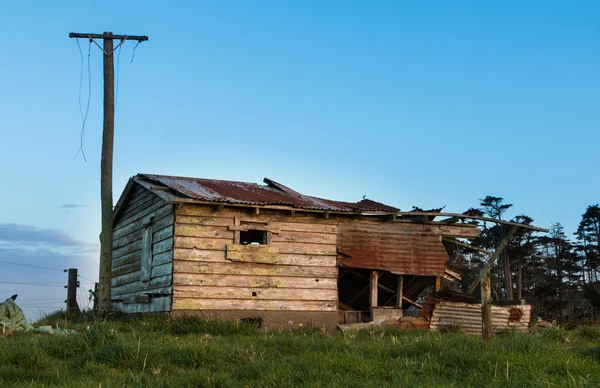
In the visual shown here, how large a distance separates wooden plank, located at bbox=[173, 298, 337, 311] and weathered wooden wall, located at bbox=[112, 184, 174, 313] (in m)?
0.44

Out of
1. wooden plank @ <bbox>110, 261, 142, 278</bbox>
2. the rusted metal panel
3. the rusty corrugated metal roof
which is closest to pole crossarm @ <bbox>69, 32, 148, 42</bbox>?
the rusty corrugated metal roof

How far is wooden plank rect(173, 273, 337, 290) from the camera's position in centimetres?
1594

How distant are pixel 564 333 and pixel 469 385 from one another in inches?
270

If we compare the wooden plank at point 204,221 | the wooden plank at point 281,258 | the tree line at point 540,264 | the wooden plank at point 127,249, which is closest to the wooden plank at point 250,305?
the wooden plank at point 281,258

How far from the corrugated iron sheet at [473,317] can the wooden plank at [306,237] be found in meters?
3.48

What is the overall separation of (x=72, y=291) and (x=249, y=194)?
798 centimetres

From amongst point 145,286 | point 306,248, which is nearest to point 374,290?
point 306,248

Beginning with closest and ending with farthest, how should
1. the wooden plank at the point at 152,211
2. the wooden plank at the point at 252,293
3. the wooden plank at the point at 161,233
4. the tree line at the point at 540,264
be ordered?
the wooden plank at the point at 252,293 → the wooden plank at the point at 161,233 → the wooden plank at the point at 152,211 → the tree line at the point at 540,264

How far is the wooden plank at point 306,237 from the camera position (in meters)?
17.1

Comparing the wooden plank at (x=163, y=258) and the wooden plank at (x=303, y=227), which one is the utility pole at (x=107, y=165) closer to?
the wooden plank at (x=163, y=258)

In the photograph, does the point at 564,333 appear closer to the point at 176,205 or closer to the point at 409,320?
the point at 409,320

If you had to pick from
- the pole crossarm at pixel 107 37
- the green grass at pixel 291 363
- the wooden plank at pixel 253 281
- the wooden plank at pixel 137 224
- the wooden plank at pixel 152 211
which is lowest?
the green grass at pixel 291 363

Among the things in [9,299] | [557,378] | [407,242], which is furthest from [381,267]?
[557,378]

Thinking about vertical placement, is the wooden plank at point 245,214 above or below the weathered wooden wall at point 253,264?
above
